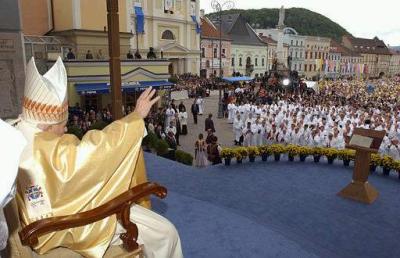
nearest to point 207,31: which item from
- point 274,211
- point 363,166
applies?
point 363,166

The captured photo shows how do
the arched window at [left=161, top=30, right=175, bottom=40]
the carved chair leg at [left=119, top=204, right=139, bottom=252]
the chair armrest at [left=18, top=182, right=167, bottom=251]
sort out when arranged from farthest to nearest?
the arched window at [left=161, top=30, right=175, bottom=40]
the carved chair leg at [left=119, top=204, right=139, bottom=252]
the chair armrest at [left=18, top=182, right=167, bottom=251]

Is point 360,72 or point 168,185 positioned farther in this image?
point 360,72

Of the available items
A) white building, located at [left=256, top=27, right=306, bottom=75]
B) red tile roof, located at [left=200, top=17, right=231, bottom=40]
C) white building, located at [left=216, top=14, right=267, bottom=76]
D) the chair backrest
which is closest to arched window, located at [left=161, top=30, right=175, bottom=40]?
red tile roof, located at [left=200, top=17, right=231, bottom=40]

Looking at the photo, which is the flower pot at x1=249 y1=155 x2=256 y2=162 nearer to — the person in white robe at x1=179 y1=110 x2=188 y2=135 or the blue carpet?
the blue carpet

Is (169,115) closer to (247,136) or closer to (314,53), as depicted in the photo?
(247,136)

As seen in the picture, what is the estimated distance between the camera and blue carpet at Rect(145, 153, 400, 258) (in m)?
5.41

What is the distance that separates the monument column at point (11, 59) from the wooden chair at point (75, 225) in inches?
203

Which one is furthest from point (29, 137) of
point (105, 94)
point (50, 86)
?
point (105, 94)

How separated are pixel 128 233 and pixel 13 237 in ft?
2.65

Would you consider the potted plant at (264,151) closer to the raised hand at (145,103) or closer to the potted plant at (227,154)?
the potted plant at (227,154)

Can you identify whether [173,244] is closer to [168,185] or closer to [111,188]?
[111,188]

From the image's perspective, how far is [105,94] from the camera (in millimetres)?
19516

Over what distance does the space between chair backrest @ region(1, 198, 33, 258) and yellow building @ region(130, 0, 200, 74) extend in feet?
117

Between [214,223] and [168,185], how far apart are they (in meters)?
2.93
